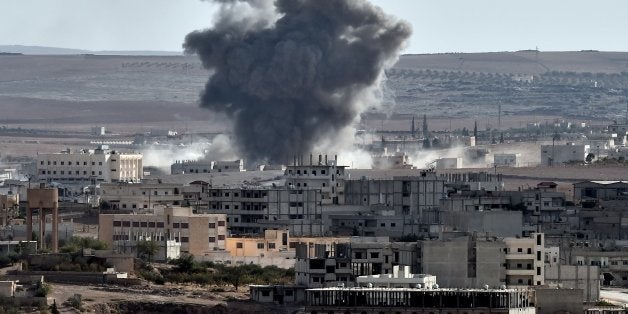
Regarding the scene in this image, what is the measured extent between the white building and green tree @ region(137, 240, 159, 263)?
13702 mm

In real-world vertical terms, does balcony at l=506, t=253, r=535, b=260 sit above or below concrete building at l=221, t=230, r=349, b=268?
above

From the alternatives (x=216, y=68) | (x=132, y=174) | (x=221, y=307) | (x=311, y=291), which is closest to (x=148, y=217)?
(x=221, y=307)

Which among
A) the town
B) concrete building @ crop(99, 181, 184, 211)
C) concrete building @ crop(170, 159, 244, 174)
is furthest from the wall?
concrete building @ crop(170, 159, 244, 174)

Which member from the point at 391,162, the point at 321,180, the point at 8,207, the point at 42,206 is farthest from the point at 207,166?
the point at 42,206

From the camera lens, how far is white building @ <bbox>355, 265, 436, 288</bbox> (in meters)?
53.0

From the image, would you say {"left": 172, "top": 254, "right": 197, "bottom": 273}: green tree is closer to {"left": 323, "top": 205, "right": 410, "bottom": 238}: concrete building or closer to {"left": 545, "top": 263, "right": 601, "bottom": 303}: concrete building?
{"left": 545, "top": 263, "right": 601, "bottom": 303}: concrete building

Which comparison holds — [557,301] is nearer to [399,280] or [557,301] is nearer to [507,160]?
[399,280]

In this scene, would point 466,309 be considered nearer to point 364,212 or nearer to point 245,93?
point 364,212

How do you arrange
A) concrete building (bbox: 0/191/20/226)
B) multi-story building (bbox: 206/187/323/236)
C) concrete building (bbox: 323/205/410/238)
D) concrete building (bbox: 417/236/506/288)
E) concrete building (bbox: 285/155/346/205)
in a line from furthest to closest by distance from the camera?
1. concrete building (bbox: 285/155/346/205)
2. multi-story building (bbox: 206/187/323/236)
3. concrete building (bbox: 0/191/20/226)
4. concrete building (bbox: 323/205/410/238)
5. concrete building (bbox: 417/236/506/288)

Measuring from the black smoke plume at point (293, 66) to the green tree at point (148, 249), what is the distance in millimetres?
37064

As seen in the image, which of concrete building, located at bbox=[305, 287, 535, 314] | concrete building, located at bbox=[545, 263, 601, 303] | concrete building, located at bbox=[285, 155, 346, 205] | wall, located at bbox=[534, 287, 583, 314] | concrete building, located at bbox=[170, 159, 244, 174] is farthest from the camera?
concrete building, located at bbox=[170, 159, 244, 174]

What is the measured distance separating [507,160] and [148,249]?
2522 inches

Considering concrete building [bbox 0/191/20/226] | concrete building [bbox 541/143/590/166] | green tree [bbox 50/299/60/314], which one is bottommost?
green tree [bbox 50/299/60/314]

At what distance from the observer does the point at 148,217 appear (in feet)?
241
